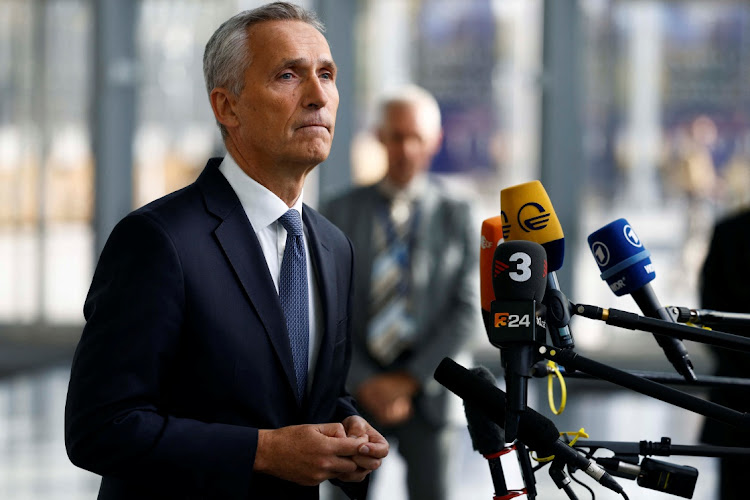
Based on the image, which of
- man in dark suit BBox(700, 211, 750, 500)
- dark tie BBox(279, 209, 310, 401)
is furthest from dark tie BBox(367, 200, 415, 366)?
dark tie BBox(279, 209, 310, 401)

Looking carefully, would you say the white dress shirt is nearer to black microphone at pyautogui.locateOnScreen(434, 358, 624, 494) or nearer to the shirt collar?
the shirt collar

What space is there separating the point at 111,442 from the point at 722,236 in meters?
2.14

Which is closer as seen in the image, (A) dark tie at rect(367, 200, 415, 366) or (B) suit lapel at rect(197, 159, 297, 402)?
(B) suit lapel at rect(197, 159, 297, 402)

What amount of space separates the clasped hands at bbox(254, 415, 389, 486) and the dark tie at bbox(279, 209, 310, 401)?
0.13m

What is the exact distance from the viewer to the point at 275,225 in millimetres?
1805

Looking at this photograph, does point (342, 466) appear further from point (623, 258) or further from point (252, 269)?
point (623, 258)

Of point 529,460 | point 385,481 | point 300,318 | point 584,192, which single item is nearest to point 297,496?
point 300,318

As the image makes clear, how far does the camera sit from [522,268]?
4.62ft

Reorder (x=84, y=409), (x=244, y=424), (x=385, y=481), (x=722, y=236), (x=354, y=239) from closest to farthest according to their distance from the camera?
1. (x=84, y=409)
2. (x=244, y=424)
3. (x=722, y=236)
4. (x=354, y=239)
5. (x=385, y=481)

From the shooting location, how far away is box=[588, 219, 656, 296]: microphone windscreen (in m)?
1.65

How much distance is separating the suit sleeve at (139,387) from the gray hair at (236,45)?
1.04ft

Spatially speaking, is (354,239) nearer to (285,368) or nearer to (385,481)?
(385,481)

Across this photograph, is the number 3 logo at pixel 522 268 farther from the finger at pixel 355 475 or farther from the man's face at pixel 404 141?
the man's face at pixel 404 141

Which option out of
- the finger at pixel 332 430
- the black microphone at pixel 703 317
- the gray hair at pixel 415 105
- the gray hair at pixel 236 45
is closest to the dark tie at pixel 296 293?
the finger at pixel 332 430
